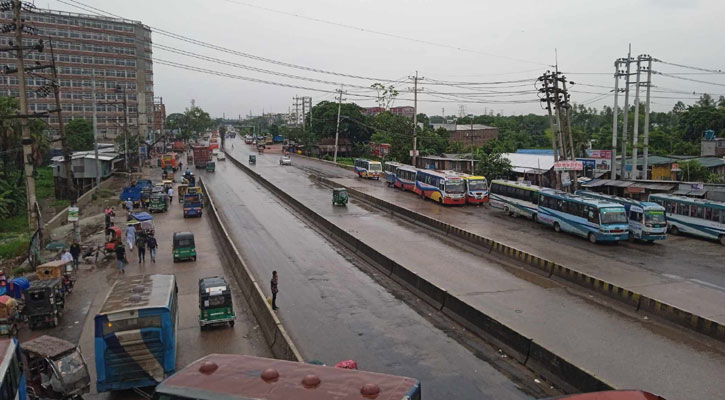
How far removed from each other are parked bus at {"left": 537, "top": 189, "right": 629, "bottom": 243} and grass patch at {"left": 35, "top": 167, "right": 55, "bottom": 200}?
4749 centimetres

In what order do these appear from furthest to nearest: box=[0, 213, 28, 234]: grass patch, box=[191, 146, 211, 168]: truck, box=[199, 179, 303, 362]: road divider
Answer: box=[191, 146, 211, 168]: truck, box=[0, 213, 28, 234]: grass patch, box=[199, 179, 303, 362]: road divider

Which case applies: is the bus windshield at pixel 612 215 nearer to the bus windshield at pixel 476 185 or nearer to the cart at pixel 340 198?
the bus windshield at pixel 476 185

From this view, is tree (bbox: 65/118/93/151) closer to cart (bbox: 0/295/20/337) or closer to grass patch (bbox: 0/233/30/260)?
grass patch (bbox: 0/233/30/260)

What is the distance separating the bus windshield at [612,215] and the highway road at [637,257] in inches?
54.3

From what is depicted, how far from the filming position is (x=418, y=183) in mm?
48844

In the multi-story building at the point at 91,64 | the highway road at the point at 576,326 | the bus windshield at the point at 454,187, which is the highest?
the multi-story building at the point at 91,64

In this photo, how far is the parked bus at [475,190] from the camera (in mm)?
43875

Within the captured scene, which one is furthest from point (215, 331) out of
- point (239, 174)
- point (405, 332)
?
point (239, 174)

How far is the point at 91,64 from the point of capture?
10975 centimetres

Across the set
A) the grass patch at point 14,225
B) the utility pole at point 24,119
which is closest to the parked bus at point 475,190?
the utility pole at point 24,119

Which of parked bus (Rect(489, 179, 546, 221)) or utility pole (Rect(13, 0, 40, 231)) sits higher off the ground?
utility pole (Rect(13, 0, 40, 231))

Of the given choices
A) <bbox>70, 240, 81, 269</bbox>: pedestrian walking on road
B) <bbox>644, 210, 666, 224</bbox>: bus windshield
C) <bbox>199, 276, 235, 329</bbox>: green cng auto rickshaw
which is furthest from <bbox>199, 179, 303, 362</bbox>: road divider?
<bbox>644, 210, 666, 224</bbox>: bus windshield

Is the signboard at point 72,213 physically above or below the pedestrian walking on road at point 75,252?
above

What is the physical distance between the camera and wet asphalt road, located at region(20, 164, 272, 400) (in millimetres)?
16625
